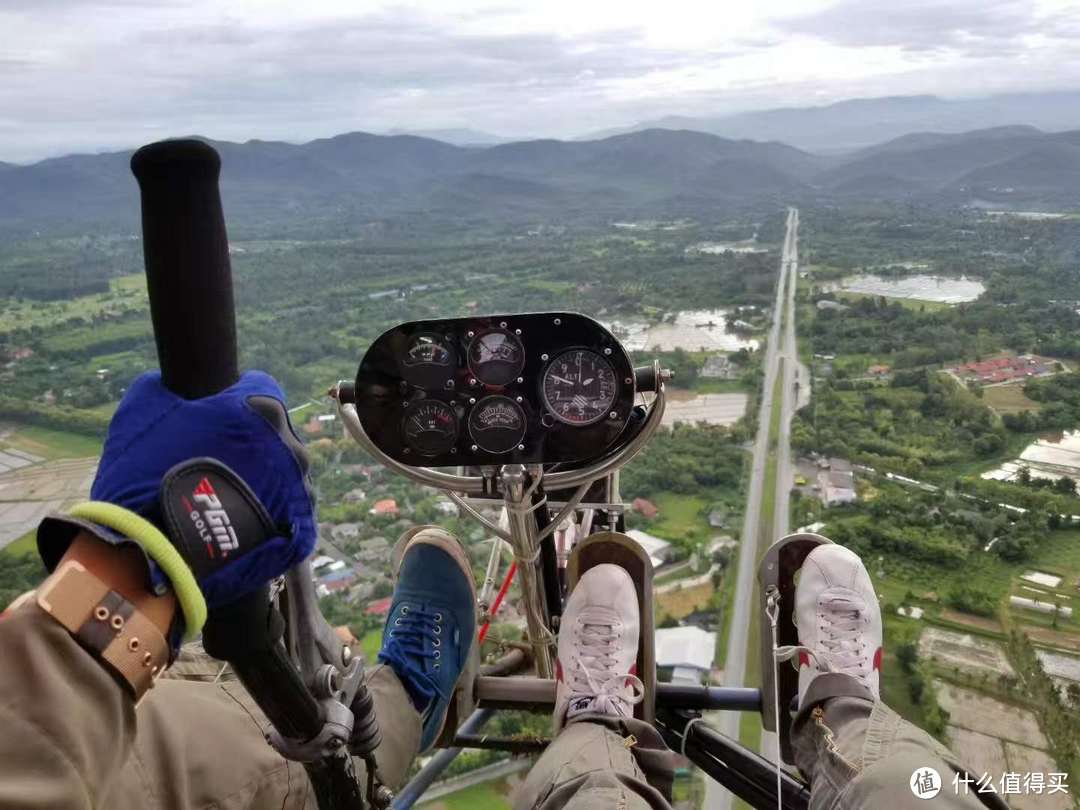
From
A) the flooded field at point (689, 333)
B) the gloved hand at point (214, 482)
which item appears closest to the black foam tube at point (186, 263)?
the gloved hand at point (214, 482)

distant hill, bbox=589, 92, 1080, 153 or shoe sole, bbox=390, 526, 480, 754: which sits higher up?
distant hill, bbox=589, 92, 1080, 153

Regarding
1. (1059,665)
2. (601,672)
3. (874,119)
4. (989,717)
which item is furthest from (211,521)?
(874,119)

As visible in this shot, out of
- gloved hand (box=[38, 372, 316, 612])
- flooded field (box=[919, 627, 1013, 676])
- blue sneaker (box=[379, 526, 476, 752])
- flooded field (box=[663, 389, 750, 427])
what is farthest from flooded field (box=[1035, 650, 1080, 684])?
gloved hand (box=[38, 372, 316, 612])

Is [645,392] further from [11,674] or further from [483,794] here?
[483,794]

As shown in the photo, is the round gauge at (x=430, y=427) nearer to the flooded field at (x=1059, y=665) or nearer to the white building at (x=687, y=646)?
the white building at (x=687, y=646)

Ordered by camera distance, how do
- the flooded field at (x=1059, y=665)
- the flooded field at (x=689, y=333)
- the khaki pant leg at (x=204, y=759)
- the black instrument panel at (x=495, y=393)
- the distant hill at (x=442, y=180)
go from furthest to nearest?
the distant hill at (x=442, y=180), the flooded field at (x=689, y=333), the flooded field at (x=1059, y=665), the black instrument panel at (x=495, y=393), the khaki pant leg at (x=204, y=759)

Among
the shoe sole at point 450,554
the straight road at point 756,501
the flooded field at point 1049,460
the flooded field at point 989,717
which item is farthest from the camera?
the flooded field at point 1049,460

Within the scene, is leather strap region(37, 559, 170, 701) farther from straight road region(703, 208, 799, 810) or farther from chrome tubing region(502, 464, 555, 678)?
straight road region(703, 208, 799, 810)
